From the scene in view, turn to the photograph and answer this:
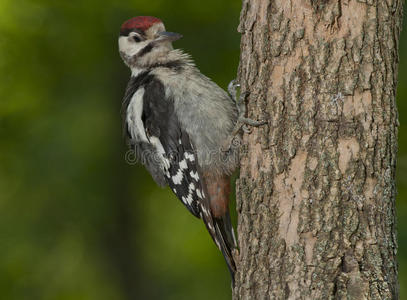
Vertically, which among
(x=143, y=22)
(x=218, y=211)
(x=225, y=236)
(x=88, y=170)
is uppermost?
(x=143, y=22)

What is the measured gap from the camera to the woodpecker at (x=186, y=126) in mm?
3975

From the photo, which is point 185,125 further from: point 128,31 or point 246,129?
point 128,31

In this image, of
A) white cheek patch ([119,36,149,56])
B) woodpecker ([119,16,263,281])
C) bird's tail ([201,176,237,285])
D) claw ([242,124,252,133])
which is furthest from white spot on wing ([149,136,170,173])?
claw ([242,124,252,133])

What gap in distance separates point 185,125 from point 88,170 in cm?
366

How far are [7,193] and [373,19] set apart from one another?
6.05 m

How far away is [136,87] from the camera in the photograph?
434cm

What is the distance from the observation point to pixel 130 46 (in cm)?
460

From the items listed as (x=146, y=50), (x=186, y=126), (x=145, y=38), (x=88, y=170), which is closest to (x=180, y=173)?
(x=186, y=126)

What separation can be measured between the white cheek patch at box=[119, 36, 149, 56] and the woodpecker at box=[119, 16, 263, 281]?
4 cm

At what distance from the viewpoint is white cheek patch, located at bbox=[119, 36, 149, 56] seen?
4.51 meters

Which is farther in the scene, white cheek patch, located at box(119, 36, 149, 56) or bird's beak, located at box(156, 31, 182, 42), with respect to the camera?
white cheek patch, located at box(119, 36, 149, 56)

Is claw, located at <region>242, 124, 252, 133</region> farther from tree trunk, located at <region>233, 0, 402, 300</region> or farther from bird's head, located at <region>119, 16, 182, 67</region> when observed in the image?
bird's head, located at <region>119, 16, 182, 67</region>

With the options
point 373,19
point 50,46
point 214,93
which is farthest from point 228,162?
point 50,46

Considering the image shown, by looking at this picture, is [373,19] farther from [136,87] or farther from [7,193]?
[7,193]
